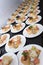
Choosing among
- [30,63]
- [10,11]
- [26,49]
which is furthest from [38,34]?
[10,11]

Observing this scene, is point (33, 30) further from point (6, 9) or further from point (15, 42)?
point (6, 9)

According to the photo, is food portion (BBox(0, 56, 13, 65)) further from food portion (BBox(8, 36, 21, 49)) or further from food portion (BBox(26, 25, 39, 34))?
food portion (BBox(26, 25, 39, 34))

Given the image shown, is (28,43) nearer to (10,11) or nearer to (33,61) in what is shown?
(33,61)

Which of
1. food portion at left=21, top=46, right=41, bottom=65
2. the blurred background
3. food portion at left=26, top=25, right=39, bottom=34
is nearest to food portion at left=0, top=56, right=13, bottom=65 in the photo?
food portion at left=21, top=46, right=41, bottom=65

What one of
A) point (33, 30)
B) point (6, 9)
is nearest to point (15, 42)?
point (33, 30)

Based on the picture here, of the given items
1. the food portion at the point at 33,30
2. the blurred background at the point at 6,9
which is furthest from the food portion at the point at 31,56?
the blurred background at the point at 6,9
